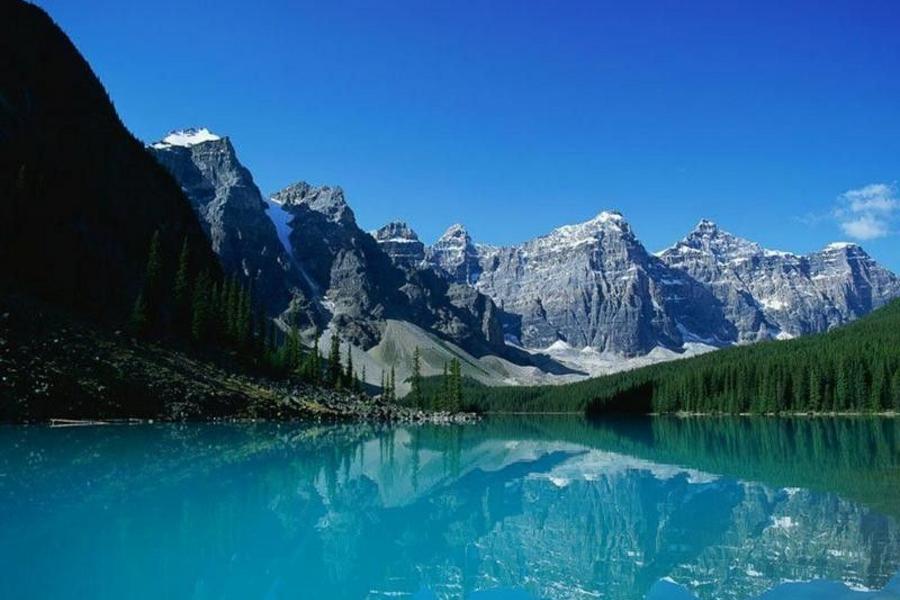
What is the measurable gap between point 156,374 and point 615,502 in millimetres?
56402

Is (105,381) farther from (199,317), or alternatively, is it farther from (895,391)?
(895,391)

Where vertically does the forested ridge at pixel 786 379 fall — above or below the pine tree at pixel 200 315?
below

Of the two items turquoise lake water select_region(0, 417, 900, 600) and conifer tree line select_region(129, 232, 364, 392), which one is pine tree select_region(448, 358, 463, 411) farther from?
turquoise lake water select_region(0, 417, 900, 600)

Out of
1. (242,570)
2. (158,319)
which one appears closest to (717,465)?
(242,570)

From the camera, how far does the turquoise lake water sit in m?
16.2

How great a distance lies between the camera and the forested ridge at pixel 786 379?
129 metres

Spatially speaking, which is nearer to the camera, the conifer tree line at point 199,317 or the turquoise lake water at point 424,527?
the turquoise lake water at point 424,527

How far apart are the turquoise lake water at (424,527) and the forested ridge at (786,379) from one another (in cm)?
9672

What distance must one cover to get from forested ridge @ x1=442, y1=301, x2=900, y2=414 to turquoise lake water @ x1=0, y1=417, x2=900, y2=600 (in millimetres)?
96724

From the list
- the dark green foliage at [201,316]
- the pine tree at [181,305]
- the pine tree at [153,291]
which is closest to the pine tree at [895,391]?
the dark green foliage at [201,316]

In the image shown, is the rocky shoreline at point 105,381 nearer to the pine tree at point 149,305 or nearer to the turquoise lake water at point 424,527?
the pine tree at point 149,305

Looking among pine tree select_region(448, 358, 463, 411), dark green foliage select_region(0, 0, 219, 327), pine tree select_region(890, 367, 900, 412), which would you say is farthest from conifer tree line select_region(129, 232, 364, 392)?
pine tree select_region(890, 367, 900, 412)

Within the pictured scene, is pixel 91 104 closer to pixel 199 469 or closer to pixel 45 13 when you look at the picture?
pixel 45 13

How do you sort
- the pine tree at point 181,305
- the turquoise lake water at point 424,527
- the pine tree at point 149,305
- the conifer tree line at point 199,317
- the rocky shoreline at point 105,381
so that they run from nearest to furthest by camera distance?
the turquoise lake water at point 424,527, the rocky shoreline at point 105,381, the pine tree at point 149,305, the conifer tree line at point 199,317, the pine tree at point 181,305
